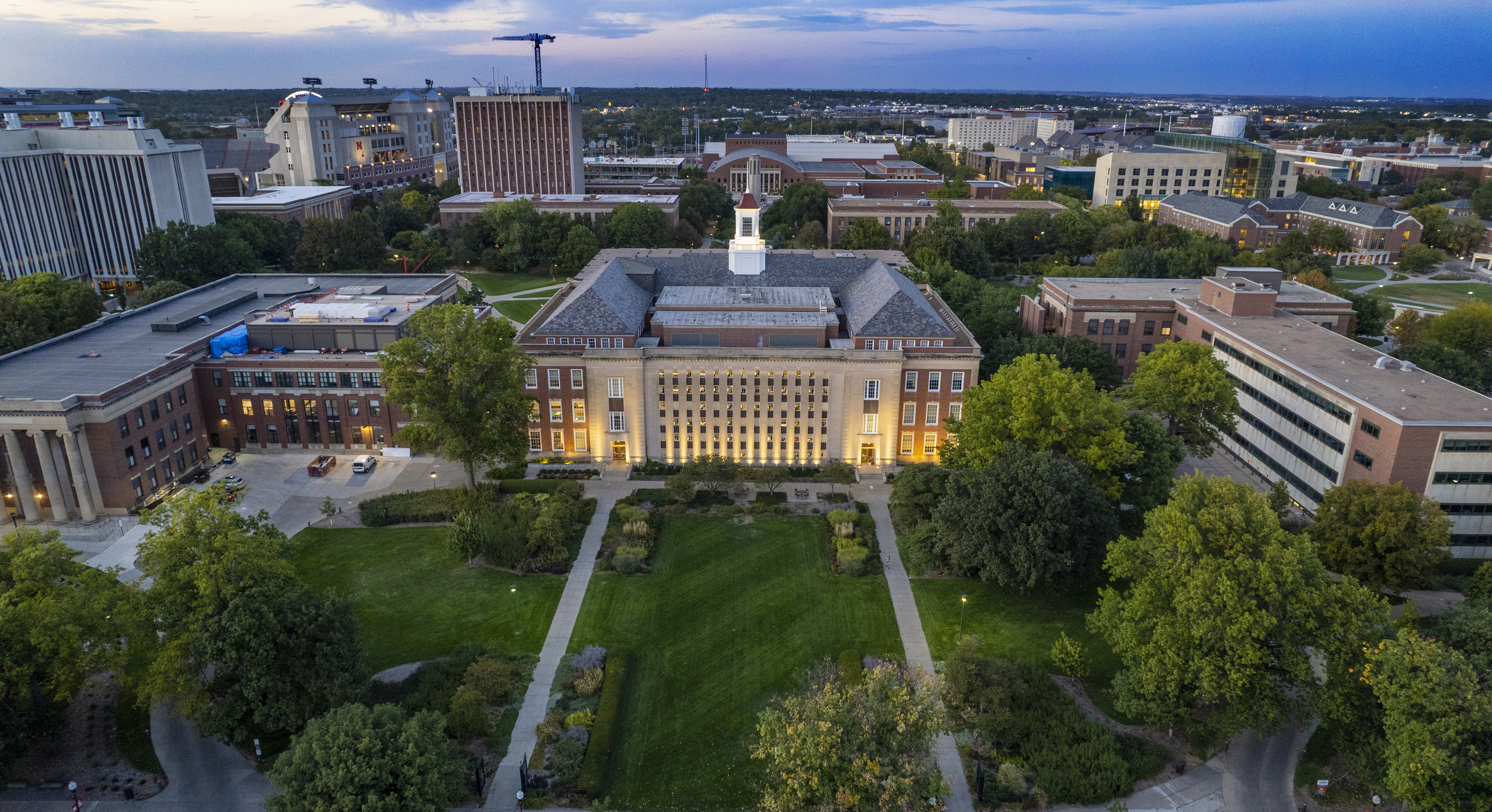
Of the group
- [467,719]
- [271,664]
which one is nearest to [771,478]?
[467,719]

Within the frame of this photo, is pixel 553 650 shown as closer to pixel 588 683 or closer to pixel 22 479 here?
pixel 588 683

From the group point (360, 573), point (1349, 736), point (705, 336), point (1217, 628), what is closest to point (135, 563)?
point (360, 573)

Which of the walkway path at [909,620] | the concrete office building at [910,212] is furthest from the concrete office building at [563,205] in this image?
the walkway path at [909,620]

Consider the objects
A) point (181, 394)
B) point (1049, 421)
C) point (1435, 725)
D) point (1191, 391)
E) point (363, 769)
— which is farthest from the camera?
point (181, 394)

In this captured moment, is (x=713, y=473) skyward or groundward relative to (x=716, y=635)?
skyward

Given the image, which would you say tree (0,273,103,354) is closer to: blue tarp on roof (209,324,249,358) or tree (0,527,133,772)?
blue tarp on roof (209,324,249,358)

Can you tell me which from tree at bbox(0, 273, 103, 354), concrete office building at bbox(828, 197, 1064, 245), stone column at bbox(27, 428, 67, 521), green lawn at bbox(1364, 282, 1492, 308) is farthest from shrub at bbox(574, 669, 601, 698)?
green lawn at bbox(1364, 282, 1492, 308)

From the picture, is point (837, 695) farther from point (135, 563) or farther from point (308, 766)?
point (135, 563)
